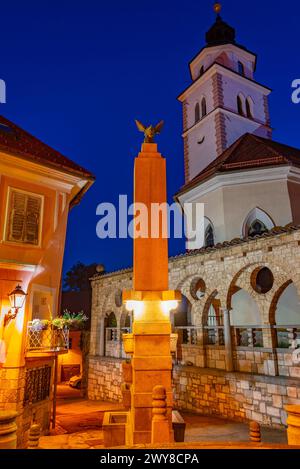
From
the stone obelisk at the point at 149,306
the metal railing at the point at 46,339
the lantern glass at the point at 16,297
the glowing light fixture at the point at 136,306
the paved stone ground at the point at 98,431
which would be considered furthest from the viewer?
the metal railing at the point at 46,339

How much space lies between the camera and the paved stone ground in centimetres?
851

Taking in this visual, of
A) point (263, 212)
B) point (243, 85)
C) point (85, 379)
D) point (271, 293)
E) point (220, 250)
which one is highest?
point (243, 85)

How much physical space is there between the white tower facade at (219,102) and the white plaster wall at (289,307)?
466 inches

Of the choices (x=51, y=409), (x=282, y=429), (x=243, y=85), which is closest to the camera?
(x=282, y=429)

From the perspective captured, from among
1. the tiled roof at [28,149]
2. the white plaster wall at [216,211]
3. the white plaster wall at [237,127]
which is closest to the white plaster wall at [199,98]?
the white plaster wall at [237,127]

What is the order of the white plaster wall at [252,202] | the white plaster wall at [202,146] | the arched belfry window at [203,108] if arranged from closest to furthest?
the white plaster wall at [252,202]
the white plaster wall at [202,146]
the arched belfry window at [203,108]

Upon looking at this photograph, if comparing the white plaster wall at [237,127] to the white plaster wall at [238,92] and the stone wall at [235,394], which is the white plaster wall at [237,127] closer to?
the white plaster wall at [238,92]

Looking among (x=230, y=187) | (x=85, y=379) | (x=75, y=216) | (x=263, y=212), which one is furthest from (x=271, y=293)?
(x=75, y=216)

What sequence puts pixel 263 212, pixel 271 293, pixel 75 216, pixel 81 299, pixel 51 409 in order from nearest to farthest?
1. pixel 271 293
2. pixel 51 409
3. pixel 263 212
4. pixel 81 299
5. pixel 75 216

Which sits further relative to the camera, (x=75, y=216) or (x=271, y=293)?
(x=75, y=216)

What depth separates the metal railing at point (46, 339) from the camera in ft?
35.3
